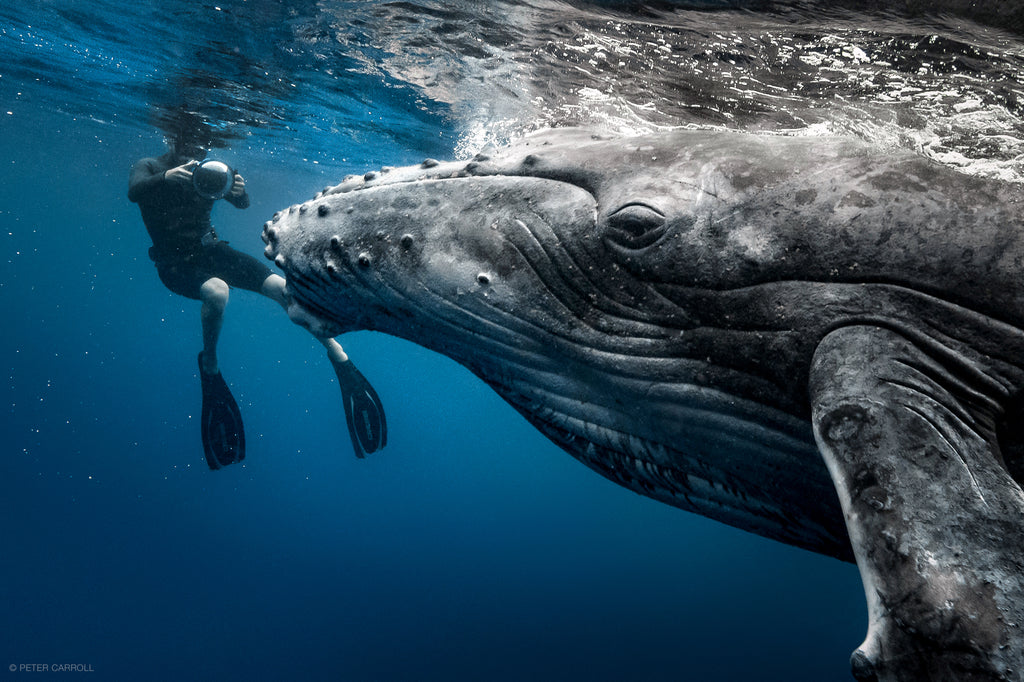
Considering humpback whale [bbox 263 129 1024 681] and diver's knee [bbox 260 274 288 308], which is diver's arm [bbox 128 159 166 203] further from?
humpback whale [bbox 263 129 1024 681]

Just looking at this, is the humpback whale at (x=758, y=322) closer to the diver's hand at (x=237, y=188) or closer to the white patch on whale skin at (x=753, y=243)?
the white patch on whale skin at (x=753, y=243)

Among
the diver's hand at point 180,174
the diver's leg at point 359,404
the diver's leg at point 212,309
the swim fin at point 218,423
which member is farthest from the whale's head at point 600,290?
the diver's hand at point 180,174

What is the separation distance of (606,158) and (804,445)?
1491mm

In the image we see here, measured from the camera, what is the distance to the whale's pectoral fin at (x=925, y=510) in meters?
1.22

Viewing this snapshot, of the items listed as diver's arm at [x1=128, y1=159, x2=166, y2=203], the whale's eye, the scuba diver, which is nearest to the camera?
the whale's eye

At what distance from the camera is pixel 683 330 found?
215 centimetres

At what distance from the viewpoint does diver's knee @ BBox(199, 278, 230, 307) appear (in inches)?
549

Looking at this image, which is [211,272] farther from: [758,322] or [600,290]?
[758,322]

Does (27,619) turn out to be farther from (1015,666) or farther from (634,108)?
(1015,666)

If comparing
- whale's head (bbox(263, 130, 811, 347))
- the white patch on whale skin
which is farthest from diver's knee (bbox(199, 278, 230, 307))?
the white patch on whale skin

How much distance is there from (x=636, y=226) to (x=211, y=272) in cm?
1498

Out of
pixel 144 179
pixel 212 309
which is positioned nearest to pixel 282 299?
pixel 212 309

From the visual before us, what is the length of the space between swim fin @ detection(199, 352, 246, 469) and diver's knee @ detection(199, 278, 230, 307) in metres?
2.05

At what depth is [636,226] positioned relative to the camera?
2.27 metres
